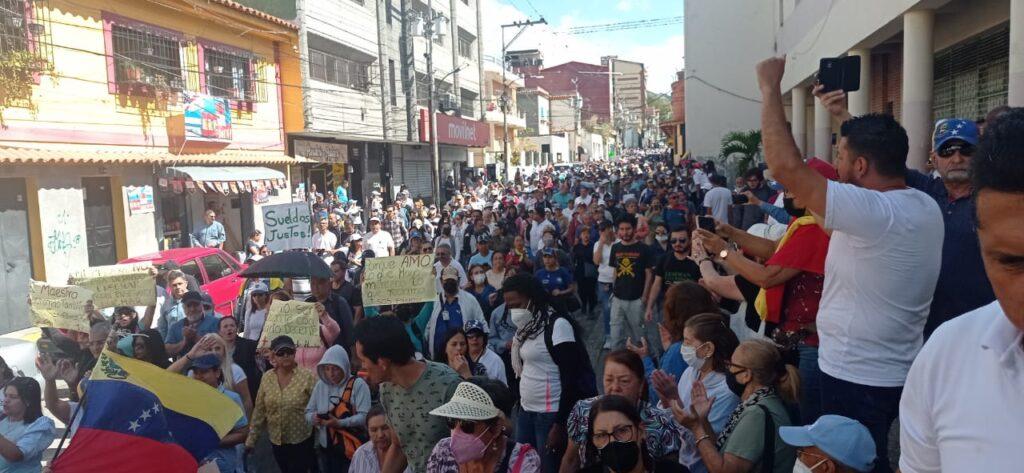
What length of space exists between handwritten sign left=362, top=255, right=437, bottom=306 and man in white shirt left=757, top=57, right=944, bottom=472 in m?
4.52

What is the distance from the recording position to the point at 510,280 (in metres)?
5.21

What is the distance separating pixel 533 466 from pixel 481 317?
356 cm

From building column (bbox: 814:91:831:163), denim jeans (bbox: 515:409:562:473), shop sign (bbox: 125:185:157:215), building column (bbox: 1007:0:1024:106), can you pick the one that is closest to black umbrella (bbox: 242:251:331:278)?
denim jeans (bbox: 515:409:562:473)

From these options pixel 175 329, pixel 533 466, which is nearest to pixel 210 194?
pixel 175 329

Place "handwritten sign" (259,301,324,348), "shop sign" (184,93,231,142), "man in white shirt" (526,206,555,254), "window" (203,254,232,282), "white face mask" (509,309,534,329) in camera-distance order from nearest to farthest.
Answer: "white face mask" (509,309,534,329), "handwritten sign" (259,301,324,348), "window" (203,254,232,282), "man in white shirt" (526,206,555,254), "shop sign" (184,93,231,142)

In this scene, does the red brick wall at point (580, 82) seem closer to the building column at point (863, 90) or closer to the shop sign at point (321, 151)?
the shop sign at point (321, 151)

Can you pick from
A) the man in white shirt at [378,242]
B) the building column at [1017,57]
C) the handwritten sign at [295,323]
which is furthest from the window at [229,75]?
the building column at [1017,57]

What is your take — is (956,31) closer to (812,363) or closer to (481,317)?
(481,317)

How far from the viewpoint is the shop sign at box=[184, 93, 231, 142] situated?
17312 millimetres

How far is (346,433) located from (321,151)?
2001cm

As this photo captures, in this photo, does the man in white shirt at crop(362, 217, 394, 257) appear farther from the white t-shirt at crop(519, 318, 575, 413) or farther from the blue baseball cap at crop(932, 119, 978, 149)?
the blue baseball cap at crop(932, 119, 978, 149)

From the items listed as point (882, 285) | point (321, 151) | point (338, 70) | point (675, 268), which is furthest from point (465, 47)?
point (882, 285)

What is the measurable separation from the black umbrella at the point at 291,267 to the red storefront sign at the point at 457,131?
22.6 m

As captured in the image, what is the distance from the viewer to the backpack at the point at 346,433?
212 inches
